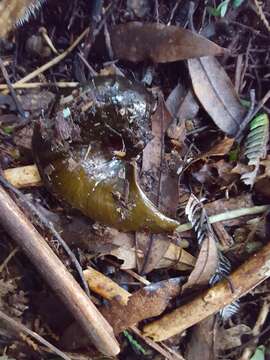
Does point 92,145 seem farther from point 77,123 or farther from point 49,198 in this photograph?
point 49,198

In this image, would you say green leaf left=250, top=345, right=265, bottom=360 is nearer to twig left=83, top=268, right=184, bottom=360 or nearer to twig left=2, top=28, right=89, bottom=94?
twig left=83, top=268, right=184, bottom=360

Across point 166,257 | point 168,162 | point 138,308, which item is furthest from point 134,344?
point 168,162

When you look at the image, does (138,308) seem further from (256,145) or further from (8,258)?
(256,145)

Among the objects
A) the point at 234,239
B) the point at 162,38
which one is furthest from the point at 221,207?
the point at 162,38

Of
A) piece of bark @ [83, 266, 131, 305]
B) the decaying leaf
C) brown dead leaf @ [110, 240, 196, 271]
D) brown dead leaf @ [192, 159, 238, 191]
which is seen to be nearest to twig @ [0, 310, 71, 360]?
piece of bark @ [83, 266, 131, 305]

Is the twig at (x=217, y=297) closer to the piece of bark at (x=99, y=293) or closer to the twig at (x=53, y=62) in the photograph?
the piece of bark at (x=99, y=293)

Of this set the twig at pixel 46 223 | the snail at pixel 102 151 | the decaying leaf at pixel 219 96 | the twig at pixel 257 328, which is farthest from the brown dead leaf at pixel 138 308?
the decaying leaf at pixel 219 96
